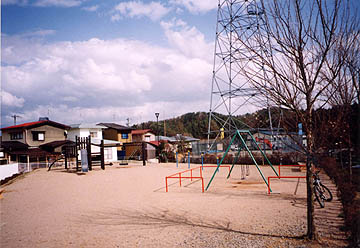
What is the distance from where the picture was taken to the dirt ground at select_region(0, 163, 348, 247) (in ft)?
19.4

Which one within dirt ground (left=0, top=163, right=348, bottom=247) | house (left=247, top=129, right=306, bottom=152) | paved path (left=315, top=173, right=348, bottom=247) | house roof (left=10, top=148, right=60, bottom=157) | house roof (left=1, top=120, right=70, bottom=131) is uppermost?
house roof (left=1, top=120, right=70, bottom=131)

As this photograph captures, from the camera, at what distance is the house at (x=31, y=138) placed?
29078 millimetres

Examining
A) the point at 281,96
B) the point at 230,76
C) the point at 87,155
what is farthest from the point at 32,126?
the point at 281,96

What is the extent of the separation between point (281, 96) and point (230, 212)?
4256 mm

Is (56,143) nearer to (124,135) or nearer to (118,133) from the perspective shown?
(118,133)

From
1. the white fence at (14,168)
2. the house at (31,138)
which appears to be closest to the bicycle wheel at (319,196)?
the white fence at (14,168)

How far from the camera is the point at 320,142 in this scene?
514cm

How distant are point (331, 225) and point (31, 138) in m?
31.8

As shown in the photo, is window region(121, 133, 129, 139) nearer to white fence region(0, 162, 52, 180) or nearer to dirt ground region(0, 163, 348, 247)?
white fence region(0, 162, 52, 180)

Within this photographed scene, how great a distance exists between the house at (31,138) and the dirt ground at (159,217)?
17.3m

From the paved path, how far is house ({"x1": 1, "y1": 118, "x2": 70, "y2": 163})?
26.5m

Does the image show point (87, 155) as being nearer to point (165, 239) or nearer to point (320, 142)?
point (165, 239)

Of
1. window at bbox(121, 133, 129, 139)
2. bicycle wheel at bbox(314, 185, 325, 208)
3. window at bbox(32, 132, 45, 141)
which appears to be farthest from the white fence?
bicycle wheel at bbox(314, 185, 325, 208)

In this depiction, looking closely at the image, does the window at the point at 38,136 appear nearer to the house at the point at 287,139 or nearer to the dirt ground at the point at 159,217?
the dirt ground at the point at 159,217
